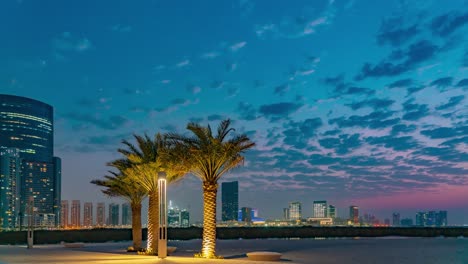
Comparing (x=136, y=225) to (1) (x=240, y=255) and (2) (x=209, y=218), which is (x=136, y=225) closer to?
(1) (x=240, y=255)

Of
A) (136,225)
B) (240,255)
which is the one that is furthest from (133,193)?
(240,255)

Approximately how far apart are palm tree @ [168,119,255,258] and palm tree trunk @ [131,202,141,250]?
9685mm

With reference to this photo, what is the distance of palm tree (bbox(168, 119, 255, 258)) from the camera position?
29078 millimetres

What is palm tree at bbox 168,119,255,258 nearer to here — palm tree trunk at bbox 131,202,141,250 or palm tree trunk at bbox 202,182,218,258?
palm tree trunk at bbox 202,182,218,258

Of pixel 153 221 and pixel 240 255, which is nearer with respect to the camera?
pixel 153 221

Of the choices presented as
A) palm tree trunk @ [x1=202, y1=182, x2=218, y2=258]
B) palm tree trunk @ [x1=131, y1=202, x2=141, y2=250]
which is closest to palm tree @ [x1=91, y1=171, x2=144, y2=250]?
Result: palm tree trunk @ [x1=131, y1=202, x2=141, y2=250]

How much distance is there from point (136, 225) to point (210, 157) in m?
12.2

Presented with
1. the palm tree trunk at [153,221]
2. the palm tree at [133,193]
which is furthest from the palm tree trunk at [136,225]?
the palm tree trunk at [153,221]

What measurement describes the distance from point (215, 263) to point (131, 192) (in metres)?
15.4

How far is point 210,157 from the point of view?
29.3m

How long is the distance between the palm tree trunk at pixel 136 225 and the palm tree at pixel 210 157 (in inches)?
381

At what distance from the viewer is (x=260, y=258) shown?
2873 centimetres

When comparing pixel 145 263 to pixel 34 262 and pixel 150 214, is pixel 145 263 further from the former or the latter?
pixel 150 214

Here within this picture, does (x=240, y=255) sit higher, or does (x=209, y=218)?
(x=209, y=218)
